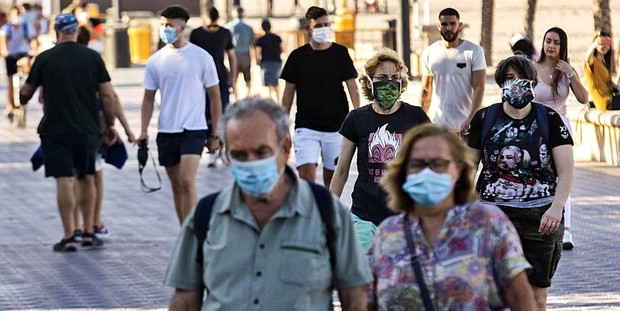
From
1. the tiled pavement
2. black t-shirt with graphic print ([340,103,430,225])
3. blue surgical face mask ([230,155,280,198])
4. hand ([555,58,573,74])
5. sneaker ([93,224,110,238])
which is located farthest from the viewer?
sneaker ([93,224,110,238])

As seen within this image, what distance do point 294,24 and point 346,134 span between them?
115 ft

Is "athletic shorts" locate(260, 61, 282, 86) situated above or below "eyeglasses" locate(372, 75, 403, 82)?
below

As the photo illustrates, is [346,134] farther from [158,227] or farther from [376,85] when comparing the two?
[158,227]

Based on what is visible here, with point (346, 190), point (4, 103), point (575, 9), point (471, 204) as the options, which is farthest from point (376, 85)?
point (575, 9)

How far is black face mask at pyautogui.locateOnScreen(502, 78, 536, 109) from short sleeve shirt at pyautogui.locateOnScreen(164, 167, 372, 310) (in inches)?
109

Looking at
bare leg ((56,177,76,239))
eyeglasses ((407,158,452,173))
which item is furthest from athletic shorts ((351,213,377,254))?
bare leg ((56,177,76,239))

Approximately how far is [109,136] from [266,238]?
7.29m

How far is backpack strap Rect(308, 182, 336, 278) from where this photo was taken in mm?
4270

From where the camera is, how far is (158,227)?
12.1m

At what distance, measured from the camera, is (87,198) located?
11.2 m

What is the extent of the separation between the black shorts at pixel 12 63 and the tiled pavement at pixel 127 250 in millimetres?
7500

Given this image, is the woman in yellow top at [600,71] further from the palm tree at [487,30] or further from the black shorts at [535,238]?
the palm tree at [487,30]

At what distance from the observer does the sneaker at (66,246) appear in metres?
11.0

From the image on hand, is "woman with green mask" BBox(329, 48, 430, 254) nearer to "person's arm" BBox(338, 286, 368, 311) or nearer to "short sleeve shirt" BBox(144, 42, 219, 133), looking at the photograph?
"person's arm" BBox(338, 286, 368, 311)
